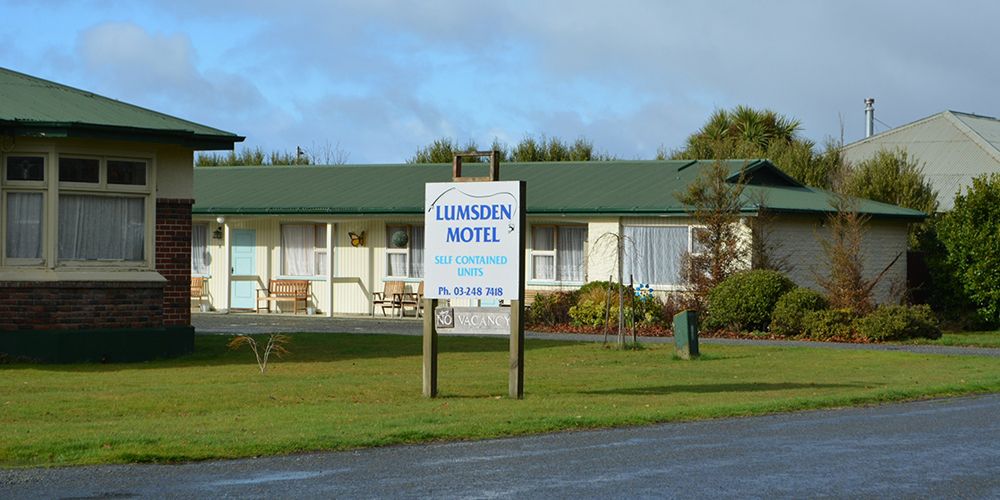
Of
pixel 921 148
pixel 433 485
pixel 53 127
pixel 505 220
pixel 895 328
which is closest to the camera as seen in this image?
pixel 433 485

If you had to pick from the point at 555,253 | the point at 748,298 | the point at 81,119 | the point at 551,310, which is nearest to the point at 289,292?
the point at 555,253

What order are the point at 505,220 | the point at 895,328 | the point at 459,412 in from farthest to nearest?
the point at 895,328, the point at 505,220, the point at 459,412

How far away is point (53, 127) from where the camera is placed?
15.6 m

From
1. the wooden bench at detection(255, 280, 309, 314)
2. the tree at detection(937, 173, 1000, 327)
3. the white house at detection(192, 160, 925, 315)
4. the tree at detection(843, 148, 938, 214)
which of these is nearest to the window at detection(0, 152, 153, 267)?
the white house at detection(192, 160, 925, 315)

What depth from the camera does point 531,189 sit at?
95.0 ft

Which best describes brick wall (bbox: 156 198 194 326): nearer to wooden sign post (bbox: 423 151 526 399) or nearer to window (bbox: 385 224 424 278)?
wooden sign post (bbox: 423 151 526 399)

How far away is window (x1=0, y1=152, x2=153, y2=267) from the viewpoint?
633 inches

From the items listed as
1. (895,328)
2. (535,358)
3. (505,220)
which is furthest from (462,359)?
(895,328)

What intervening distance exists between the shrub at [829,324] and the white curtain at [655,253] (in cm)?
390

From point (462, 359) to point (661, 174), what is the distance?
1245 centimetres

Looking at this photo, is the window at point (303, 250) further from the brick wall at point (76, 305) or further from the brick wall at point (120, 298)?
the brick wall at point (76, 305)

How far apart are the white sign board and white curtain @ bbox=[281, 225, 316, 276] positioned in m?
17.7

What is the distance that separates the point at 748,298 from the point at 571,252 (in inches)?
217

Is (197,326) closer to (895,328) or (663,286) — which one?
(663,286)
